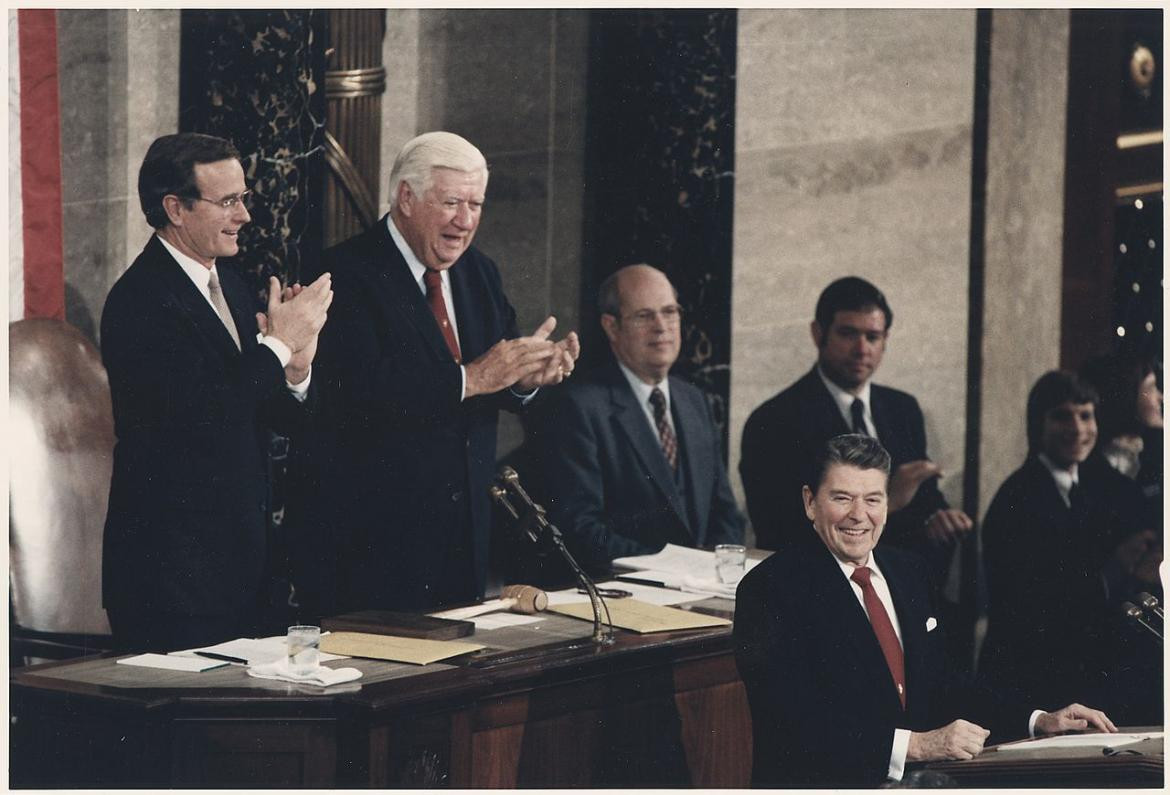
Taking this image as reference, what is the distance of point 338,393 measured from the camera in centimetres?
523

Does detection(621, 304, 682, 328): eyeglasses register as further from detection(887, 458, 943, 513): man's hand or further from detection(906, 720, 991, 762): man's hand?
detection(906, 720, 991, 762): man's hand

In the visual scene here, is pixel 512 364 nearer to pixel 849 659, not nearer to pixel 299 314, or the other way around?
pixel 299 314

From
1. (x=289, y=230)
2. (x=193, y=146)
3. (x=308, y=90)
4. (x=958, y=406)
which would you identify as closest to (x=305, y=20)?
(x=308, y=90)

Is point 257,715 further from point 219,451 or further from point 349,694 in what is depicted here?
point 219,451

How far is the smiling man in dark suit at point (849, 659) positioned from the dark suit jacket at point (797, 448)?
5.72 feet

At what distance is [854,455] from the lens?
13.6 feet

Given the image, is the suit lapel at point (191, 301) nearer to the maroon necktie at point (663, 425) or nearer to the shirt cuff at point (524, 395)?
the shirt cuff at point (524, 395)

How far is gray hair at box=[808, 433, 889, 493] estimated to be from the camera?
415 cm

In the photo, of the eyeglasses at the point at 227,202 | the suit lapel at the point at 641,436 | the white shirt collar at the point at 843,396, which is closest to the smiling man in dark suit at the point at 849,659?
the suit lapel at the point at 641,436

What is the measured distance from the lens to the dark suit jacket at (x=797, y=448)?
6.14 m

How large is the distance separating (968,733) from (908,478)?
7.52ft

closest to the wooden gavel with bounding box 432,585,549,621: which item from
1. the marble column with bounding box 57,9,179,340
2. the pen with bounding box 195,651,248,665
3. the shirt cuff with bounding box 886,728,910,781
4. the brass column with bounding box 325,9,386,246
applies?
the pen with bounding box 195,651,248,665

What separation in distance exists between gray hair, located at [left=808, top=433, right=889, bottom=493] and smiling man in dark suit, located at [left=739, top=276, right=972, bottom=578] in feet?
6.30

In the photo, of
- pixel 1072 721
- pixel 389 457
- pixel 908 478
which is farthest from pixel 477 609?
pixel 908 478
